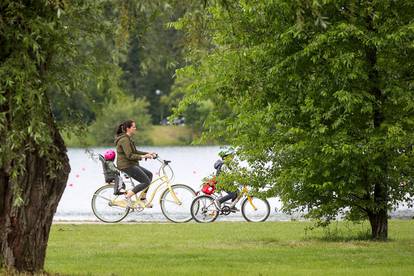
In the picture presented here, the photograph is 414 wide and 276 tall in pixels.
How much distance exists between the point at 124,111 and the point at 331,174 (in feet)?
224

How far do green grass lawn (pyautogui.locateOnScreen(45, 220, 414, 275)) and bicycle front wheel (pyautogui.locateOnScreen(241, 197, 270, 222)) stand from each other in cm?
146

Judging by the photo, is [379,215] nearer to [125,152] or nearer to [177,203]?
[125,152]

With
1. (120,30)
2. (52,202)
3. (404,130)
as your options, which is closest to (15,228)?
(52,202)

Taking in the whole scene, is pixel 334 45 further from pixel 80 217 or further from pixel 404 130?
pixel 80 217

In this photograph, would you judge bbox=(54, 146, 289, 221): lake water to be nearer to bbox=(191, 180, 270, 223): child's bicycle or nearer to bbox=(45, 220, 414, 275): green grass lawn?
bbox=(191, 180, 270, 223): child's bicycle

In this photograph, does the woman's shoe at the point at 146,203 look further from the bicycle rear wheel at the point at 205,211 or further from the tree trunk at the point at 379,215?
the tree trunk at the point at 379,215

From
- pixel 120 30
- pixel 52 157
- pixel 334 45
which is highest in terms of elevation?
pixel 334 45

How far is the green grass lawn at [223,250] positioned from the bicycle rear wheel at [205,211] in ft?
3.91

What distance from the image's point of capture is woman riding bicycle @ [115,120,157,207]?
18812 millimetres

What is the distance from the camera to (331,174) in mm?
15391

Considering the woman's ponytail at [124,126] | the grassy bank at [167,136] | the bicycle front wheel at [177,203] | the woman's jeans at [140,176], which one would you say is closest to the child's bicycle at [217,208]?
the bicycle front wheel at [177,203]

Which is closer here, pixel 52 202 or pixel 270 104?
pixel 52 202

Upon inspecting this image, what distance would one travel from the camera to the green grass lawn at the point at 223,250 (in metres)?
11.8

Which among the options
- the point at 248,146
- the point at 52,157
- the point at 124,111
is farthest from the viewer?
the point at 124,111
